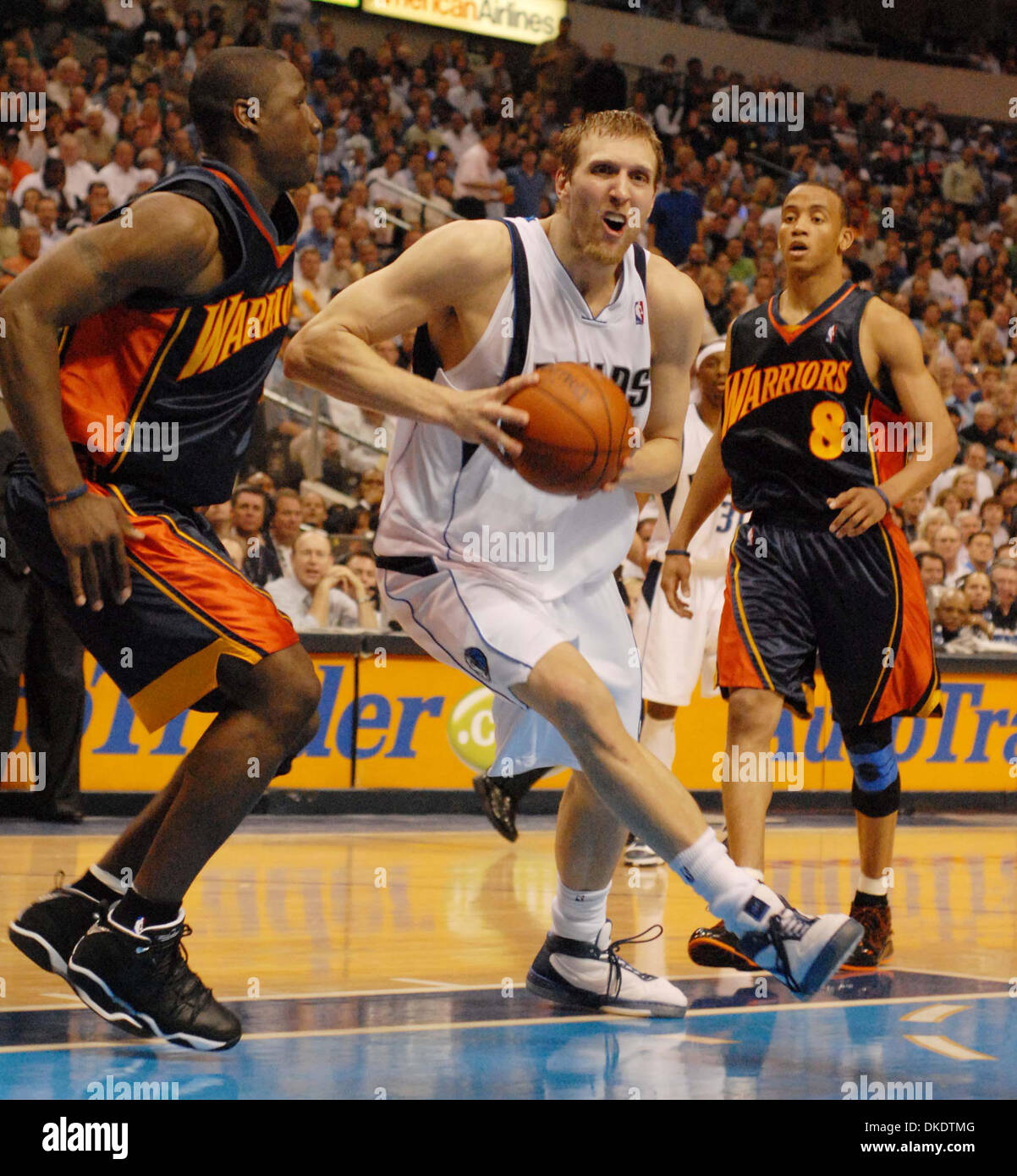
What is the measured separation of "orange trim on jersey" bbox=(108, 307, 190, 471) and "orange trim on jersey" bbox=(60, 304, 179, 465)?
10 mm

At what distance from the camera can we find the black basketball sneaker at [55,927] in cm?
399

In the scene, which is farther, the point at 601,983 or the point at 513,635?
the point at 601,983

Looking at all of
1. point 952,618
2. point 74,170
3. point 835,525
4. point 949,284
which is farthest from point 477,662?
point 949,284

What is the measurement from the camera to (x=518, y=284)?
4203 mm

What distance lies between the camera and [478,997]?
4434 mm

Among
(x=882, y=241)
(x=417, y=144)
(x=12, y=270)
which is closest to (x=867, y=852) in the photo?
(x=12, y=270)

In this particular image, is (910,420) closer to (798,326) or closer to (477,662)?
(798,326)

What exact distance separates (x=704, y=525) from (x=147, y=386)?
14.9ft

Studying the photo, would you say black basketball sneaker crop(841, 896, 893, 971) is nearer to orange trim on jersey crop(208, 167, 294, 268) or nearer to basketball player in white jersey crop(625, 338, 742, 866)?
basketball player in white jersey crop(625, 338, 742, 866)

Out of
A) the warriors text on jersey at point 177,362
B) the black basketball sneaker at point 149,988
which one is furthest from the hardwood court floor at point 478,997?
the warriors text on jersey at point 177,362

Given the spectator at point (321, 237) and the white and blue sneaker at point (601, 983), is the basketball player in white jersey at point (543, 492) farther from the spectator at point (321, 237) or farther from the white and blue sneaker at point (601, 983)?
the spectator at point (321, 237)

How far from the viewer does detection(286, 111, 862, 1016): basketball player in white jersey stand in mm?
3854

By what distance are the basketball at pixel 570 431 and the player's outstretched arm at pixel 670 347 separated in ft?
1.34
